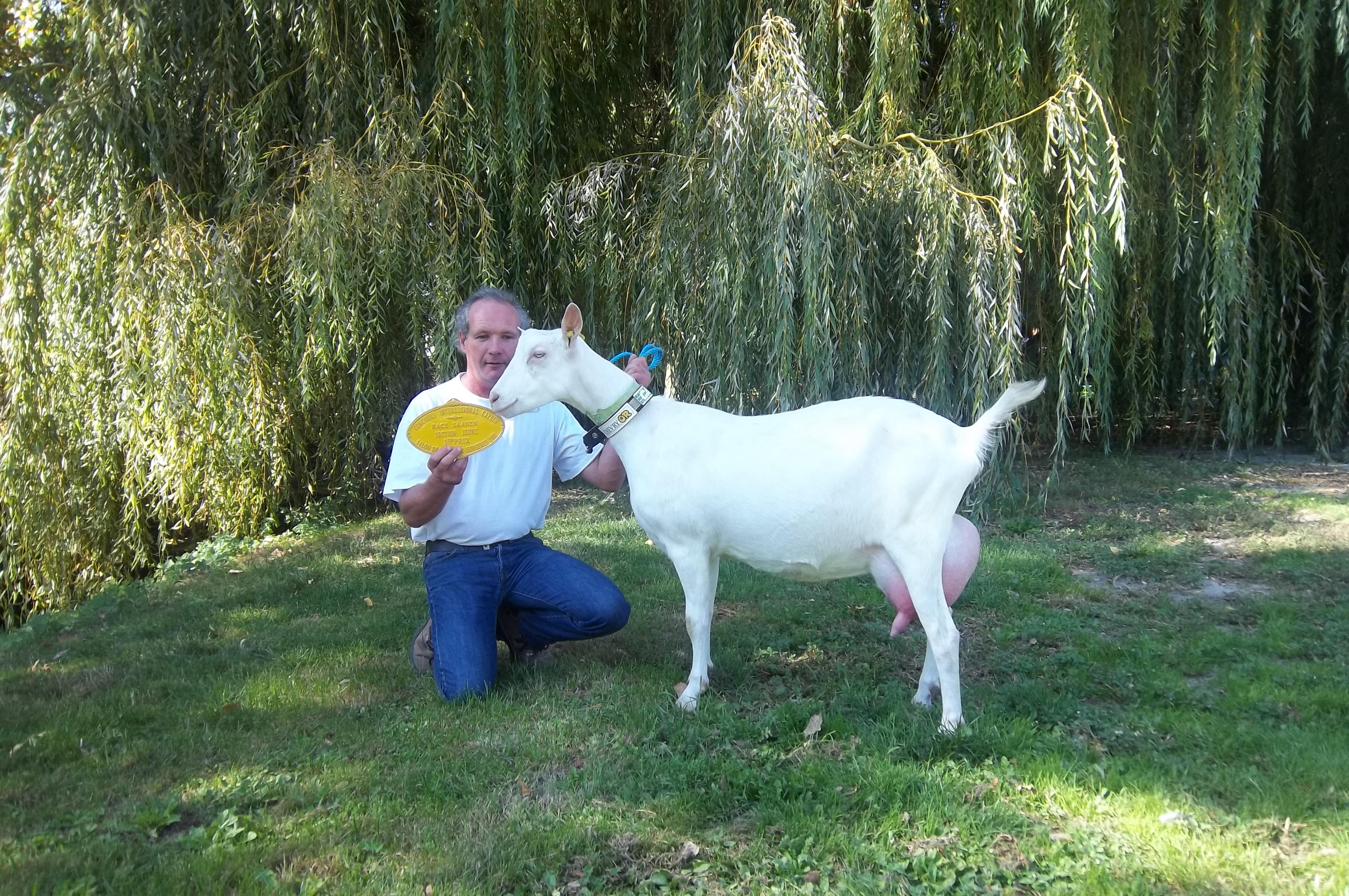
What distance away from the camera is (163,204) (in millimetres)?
5953

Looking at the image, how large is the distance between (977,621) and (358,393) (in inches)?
157

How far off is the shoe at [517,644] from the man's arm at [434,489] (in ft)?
1.72

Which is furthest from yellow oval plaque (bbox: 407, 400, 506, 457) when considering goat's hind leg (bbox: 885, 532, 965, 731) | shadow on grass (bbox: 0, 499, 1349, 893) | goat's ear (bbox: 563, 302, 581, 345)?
goat's hind leg (bbox: 885, 532, 965, 731)

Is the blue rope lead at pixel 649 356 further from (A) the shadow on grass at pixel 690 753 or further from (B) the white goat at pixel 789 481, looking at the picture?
(A) the shadow on grass at pixel 690 753

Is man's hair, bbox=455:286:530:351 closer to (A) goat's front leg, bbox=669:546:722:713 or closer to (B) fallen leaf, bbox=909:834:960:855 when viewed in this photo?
(A) goat's front leg, bbox=669:546:722:713

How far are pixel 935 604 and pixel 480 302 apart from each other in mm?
2114

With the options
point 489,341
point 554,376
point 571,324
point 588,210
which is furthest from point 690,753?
point 588,210

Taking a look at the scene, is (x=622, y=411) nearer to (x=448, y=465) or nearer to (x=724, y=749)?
(x=448, y=465)

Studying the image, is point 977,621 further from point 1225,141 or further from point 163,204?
point 163,204

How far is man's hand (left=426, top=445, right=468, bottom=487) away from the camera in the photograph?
3299mm

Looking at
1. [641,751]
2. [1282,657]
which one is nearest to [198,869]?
[641,751]

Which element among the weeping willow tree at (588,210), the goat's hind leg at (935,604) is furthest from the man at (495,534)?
the weeping willow tree at (588,210)

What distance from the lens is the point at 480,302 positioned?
3768 millimetres

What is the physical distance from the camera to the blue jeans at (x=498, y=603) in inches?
138
